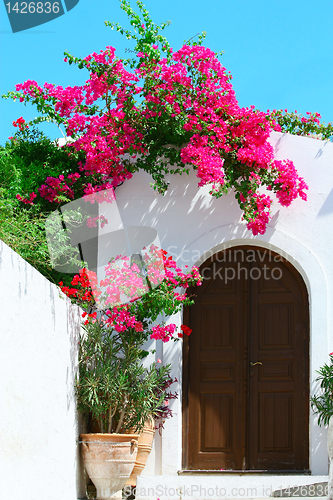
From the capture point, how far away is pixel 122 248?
687cm

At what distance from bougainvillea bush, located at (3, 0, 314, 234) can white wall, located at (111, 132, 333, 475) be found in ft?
0.63

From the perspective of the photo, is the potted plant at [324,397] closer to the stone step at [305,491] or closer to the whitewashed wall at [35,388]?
the stone step at [305,491]

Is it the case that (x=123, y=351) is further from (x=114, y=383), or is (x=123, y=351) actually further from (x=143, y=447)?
(x=143, y=447)

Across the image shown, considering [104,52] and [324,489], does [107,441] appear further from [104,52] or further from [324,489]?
[104,52]

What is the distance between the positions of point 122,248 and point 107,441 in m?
2.33

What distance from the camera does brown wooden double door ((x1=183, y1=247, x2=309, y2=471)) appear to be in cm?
637

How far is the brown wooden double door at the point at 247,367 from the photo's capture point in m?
6.37

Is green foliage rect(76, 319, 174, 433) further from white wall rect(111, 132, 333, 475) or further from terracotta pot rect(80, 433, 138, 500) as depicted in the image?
white wall rect(111, 132, 333, 475)

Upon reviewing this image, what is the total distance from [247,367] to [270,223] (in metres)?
1.67

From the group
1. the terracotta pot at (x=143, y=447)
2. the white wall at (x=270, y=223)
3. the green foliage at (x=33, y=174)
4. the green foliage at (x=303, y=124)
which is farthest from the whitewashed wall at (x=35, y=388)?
the green foliage at (x=303, y=124)

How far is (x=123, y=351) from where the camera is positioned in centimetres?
607

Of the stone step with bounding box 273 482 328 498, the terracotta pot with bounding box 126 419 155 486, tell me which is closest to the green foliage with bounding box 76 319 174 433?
the terracotta pot with bounding box 126 419 155 486

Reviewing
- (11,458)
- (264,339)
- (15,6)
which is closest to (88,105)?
(15,6)

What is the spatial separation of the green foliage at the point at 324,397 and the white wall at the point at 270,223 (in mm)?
271
